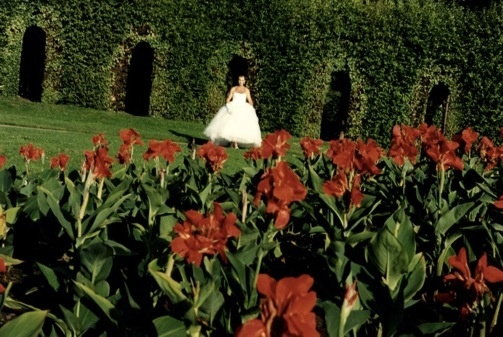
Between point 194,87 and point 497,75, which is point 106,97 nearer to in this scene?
point 194,87

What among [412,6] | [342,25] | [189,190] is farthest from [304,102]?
[189,190]

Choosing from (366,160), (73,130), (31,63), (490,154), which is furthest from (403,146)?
(31,63)

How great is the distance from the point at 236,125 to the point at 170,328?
13668mm

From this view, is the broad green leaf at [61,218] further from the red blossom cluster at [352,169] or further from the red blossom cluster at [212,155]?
the red blossom cluster at [212,155]

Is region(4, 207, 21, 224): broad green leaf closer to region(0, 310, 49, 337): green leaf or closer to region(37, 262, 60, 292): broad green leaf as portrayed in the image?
region(37, 262, 60, 292): broad green leaf

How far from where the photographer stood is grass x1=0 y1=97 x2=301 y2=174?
11.1 meters

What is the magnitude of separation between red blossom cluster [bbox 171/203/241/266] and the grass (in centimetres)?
714

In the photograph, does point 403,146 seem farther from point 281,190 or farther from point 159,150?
point 281,190

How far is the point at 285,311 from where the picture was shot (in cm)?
145

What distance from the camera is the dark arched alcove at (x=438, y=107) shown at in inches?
814

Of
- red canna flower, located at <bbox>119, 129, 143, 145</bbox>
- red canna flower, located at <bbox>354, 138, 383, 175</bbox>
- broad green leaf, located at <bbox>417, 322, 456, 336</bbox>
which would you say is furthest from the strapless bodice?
broad green leaf, located at <bbox>417, 322, 456, 336</bbox>

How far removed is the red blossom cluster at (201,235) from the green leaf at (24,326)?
1.82 feet

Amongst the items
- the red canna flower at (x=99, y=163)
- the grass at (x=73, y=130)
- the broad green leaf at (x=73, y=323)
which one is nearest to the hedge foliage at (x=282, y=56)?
the grass at (x=73, y=130)

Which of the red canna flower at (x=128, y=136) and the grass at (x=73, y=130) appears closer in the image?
the red canna flower at (x=128, y=136)
